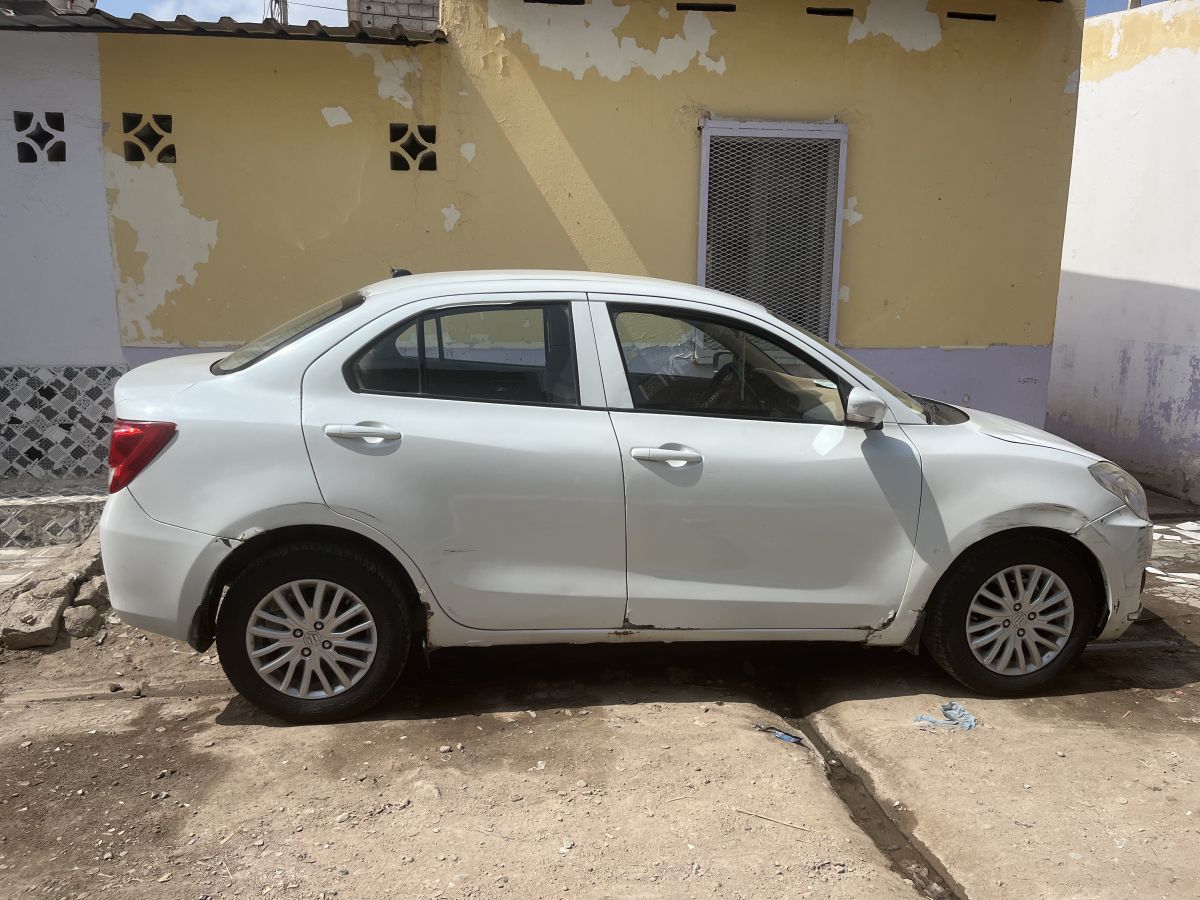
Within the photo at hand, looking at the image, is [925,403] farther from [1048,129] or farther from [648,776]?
[1048,129]

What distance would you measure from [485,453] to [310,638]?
38.1 inches

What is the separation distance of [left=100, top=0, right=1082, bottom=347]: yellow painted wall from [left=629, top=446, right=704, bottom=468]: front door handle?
3670mm

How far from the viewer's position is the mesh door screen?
750cm

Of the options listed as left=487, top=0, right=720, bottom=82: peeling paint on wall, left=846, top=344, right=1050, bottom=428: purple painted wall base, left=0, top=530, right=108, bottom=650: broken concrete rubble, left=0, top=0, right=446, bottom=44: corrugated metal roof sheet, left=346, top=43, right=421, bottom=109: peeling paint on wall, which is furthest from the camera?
left=846, top=344, right=1050, bottom=428: purple painted wall base

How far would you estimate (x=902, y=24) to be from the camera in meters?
7.48

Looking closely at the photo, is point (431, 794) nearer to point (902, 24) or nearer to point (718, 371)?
point (718, 371)

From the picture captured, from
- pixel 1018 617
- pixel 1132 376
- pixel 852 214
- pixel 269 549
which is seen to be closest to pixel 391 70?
pixel 852 214

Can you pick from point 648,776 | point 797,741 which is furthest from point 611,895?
point 797,741

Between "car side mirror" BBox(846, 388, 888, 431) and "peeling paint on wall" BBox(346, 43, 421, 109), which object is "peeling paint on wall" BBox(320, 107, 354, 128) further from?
"car side mirror" BBox(846, 388, 888, 431)

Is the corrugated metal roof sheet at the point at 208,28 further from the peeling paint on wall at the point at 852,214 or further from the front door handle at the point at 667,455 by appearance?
the front door handle at the point at 667,455

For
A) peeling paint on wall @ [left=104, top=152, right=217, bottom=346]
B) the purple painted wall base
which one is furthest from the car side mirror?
peeling paint on wall @ [left=104, top=152, right=217, bottom=346]

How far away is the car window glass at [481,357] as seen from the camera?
13.0 ft

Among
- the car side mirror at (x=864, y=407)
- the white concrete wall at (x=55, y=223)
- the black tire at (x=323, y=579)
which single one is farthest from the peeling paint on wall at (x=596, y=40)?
the black tire at (x=323, y=579)

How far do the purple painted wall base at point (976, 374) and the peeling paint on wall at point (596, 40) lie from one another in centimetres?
248
